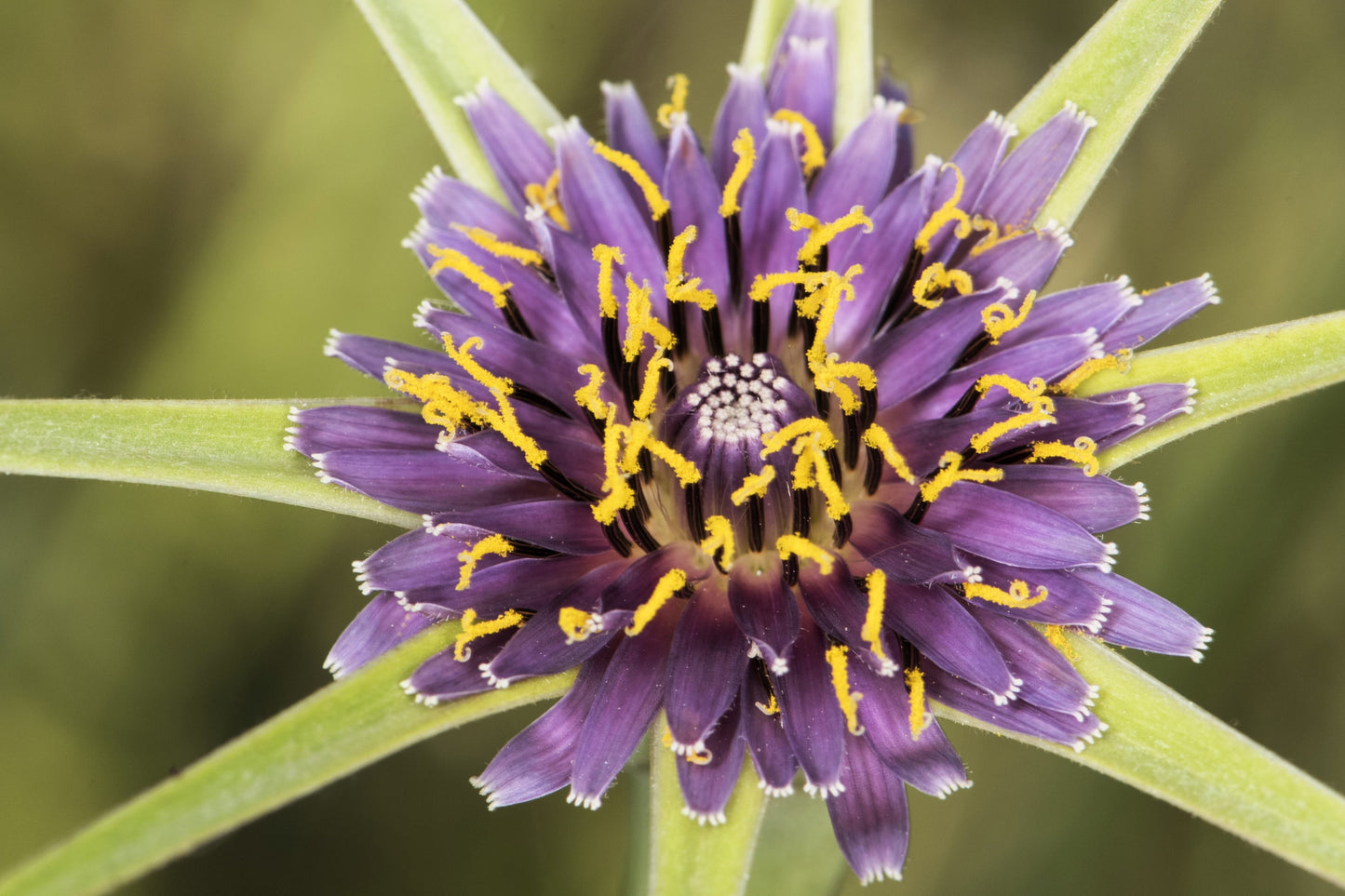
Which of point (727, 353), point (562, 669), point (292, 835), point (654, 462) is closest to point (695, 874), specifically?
point (562, 669)

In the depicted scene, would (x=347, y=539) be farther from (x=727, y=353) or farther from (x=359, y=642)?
(x=727, y=353)

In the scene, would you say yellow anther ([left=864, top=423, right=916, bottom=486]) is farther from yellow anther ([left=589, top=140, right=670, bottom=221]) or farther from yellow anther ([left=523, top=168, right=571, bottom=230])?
yellow anther ([left=523, top=168, right=571, bottom=230])

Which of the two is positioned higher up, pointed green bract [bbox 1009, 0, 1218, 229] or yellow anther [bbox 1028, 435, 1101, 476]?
pointed green bract [bbox 1009, 0, 1218, 229]

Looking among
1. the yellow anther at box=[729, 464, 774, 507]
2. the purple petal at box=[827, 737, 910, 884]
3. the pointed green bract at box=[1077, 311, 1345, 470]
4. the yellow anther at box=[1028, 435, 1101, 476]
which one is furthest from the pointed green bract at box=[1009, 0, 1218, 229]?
the purple petal at box=[827, 737, 910, 884]

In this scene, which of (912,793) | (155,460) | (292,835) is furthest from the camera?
(292,835)

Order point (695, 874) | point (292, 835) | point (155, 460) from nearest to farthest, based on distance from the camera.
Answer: point (695, 874), point (155, 460), point (292, 835)

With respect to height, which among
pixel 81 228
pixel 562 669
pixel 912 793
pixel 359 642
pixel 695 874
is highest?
pixel 81 228
